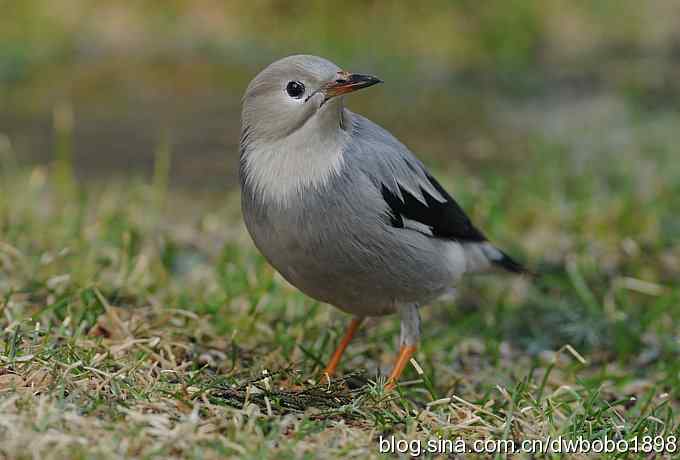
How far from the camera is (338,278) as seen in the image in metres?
3.53

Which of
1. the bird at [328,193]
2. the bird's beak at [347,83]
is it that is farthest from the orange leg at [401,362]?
the bird's beak at [347,83]

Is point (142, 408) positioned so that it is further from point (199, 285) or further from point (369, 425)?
point (199, 285)

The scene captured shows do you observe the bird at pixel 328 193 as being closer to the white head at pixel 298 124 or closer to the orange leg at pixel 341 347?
the white head at pixel 298 124

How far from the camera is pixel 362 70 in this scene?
9742mm

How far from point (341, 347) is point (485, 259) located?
92 cm

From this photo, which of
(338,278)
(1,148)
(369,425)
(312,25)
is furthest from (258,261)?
(312,25)

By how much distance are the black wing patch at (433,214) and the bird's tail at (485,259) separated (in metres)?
0.05

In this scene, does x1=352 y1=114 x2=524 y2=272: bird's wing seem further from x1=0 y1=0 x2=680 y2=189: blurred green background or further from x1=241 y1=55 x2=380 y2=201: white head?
x1=0 y1=0 x2=680 y2=189: blurred green background

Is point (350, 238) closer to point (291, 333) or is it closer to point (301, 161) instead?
point (301, 161)

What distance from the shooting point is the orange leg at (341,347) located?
3.99 metres

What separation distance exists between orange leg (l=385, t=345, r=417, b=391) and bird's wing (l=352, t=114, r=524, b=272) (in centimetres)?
51

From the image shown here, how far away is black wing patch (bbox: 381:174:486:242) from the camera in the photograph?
145 inches

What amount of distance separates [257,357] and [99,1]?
7692mm

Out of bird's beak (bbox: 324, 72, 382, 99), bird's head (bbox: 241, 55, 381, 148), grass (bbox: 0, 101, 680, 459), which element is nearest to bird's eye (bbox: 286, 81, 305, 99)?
bird's head (bbox: 241, 55, 381, 148)
